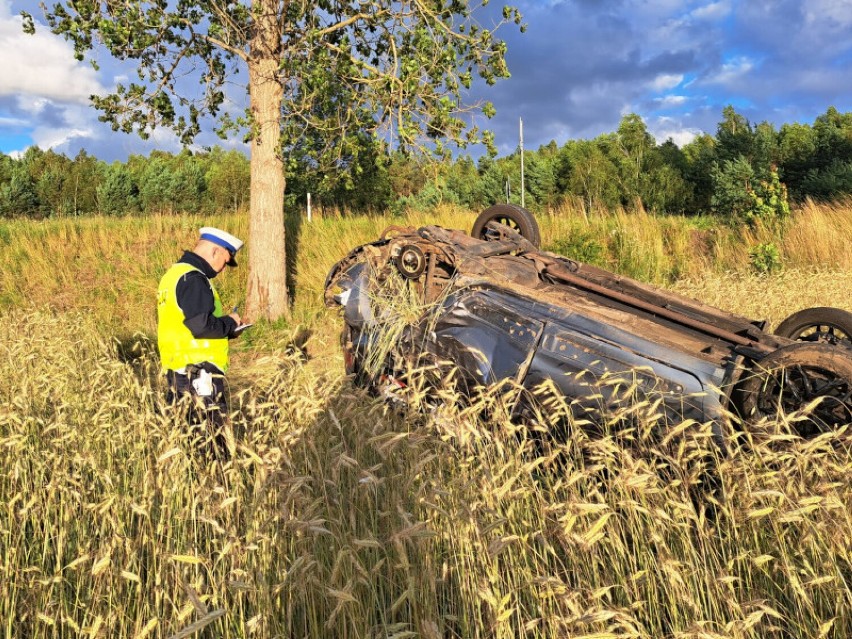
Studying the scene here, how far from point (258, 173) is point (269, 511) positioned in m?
7.64

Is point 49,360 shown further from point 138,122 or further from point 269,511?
point 138,122

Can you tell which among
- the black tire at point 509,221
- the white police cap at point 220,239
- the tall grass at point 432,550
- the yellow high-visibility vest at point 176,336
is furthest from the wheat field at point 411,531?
the black tire at point 509,221

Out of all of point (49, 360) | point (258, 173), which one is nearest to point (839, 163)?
point (258, 173)

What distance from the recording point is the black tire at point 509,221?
23.3 ft

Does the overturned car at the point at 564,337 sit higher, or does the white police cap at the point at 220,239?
the white police cap at the point at 220,239

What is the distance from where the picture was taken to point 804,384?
3.79 m

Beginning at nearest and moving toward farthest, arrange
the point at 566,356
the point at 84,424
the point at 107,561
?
1. the point at 107,561
2. the point at 84,424
3. the point at 566,356

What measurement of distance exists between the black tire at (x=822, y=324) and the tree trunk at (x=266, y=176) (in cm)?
709

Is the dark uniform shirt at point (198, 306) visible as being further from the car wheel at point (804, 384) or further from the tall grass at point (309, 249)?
the tall grass at point (309, 249)

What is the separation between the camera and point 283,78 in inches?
361

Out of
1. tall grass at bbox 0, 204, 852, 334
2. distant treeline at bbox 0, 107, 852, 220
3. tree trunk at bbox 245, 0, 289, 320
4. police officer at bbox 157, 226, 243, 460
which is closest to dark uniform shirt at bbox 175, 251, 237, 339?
police officer at bbox 157, 226, 243, 460

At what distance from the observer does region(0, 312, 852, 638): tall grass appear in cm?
197

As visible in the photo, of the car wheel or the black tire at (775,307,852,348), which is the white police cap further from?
the black tire at (775,307,852,348)

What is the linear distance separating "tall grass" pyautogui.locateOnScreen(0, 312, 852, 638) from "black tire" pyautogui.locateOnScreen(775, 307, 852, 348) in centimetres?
196
